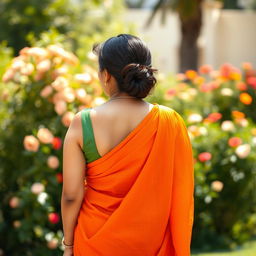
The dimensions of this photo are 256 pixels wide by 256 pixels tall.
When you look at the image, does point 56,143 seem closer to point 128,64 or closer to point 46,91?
point 46,91

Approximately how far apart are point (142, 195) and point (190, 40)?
12.6 meters

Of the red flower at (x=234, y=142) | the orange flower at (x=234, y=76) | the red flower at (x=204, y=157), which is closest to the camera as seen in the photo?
the red flower at (x=204, y=157)

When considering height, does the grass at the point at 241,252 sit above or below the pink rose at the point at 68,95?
below

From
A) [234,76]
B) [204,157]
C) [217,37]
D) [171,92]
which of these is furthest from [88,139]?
[217,37]

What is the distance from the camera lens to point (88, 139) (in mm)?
2795

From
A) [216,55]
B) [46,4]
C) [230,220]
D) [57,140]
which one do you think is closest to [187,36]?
[46,4]

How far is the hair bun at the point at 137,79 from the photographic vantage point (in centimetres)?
276

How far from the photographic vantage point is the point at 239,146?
20.7ft

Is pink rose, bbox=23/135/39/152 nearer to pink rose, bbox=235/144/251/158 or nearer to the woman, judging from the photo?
pink rose, bbox=235/144/251/158

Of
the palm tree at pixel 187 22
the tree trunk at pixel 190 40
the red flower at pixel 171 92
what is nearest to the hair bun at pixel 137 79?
the red flower at pixel 171 92

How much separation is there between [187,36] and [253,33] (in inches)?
290

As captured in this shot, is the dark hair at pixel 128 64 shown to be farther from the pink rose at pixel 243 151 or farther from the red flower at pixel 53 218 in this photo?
the pink rose at pixel 243 151

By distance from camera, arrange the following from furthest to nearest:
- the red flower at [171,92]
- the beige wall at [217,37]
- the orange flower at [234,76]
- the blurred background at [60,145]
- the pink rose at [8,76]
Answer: the beige wall at [217,37] < the orange flower at [234,76] < the red flower at [171,92] < the pink rose at [8,76] < the blurred background at [60,145]

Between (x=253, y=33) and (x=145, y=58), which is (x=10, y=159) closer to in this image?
(x=145, y=58)
